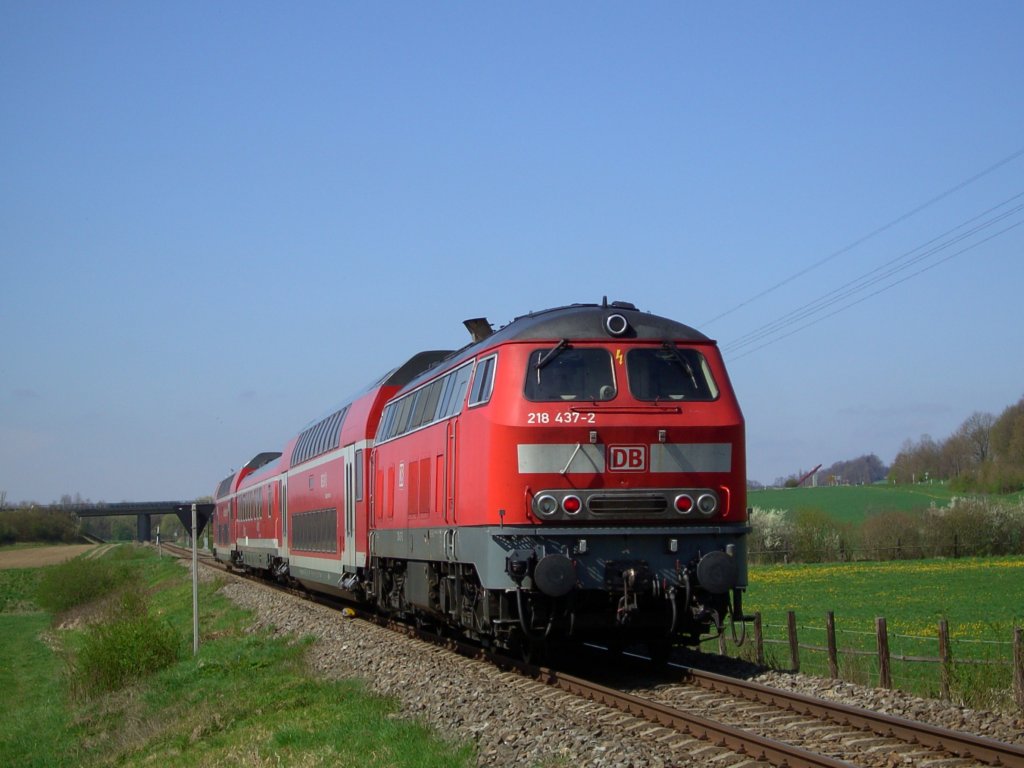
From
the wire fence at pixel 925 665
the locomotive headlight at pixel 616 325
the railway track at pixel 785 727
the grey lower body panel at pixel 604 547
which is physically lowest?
the wire fence at pixel 925 665

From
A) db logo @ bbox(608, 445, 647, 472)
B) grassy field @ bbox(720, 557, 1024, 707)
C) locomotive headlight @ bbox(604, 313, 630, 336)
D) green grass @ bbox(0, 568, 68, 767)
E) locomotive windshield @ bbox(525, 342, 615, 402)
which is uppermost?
locomotive headlight @ bbox(604, 313, 630, 336)

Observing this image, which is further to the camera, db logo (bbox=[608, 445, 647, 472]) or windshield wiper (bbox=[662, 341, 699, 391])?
windshield wiper (bbox=[662, 341, 699, 391])

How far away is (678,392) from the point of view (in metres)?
12.2

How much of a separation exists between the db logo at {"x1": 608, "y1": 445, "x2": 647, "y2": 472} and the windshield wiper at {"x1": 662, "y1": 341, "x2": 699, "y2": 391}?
40.2 inches

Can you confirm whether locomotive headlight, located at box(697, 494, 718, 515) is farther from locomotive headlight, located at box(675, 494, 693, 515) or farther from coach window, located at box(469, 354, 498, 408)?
coach window, located at box(469, 354, 498, 408)

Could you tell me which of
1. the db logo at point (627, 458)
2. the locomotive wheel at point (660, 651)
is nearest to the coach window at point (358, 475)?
the locomotive wheel at point (660, 651)

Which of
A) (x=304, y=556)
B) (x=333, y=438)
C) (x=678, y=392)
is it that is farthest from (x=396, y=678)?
(x=304, y=556)

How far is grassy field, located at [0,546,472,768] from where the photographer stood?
32.3 ft

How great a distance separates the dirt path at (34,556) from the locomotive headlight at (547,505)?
78.0 meters

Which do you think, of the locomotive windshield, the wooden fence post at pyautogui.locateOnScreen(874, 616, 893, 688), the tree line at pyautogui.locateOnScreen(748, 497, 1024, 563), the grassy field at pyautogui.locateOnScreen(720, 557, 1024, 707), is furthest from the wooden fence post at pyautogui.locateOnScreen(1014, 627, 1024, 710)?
the tree line at pyautogui.locateOnScreen(748, 497, 1024, 563)

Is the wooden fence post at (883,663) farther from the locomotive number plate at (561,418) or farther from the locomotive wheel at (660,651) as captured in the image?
the locomotive number plate at (561,418)

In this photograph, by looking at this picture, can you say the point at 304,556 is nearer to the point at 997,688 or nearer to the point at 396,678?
the point at 396,678

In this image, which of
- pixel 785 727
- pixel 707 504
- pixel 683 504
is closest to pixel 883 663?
pixel 707 504

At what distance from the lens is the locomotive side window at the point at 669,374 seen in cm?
1212
